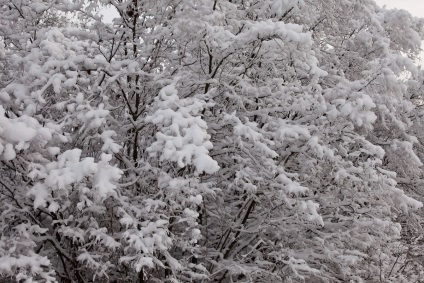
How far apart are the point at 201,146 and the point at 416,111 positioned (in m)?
5.23

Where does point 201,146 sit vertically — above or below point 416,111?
below

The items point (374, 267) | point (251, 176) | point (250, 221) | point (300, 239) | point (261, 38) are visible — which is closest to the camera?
point (261, 38)

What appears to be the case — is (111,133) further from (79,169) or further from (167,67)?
(167,67)

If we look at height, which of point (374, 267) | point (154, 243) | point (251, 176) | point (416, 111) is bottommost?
point (374, 267)

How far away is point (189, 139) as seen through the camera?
410cm

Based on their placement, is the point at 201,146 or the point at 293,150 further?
the point at 293,150

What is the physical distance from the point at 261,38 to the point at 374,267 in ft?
16.4

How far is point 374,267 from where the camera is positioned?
296 inches

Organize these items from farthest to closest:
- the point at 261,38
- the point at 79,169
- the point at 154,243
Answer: the point at 261,38 < the point at 154,243 < the point at 79,169

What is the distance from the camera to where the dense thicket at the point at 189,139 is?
425cm

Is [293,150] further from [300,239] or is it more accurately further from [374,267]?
[374,267]

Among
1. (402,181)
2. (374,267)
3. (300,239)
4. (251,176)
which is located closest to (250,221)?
(300,239)

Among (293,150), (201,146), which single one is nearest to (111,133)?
(201,146)

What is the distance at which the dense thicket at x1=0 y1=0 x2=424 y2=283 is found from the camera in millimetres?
4250
